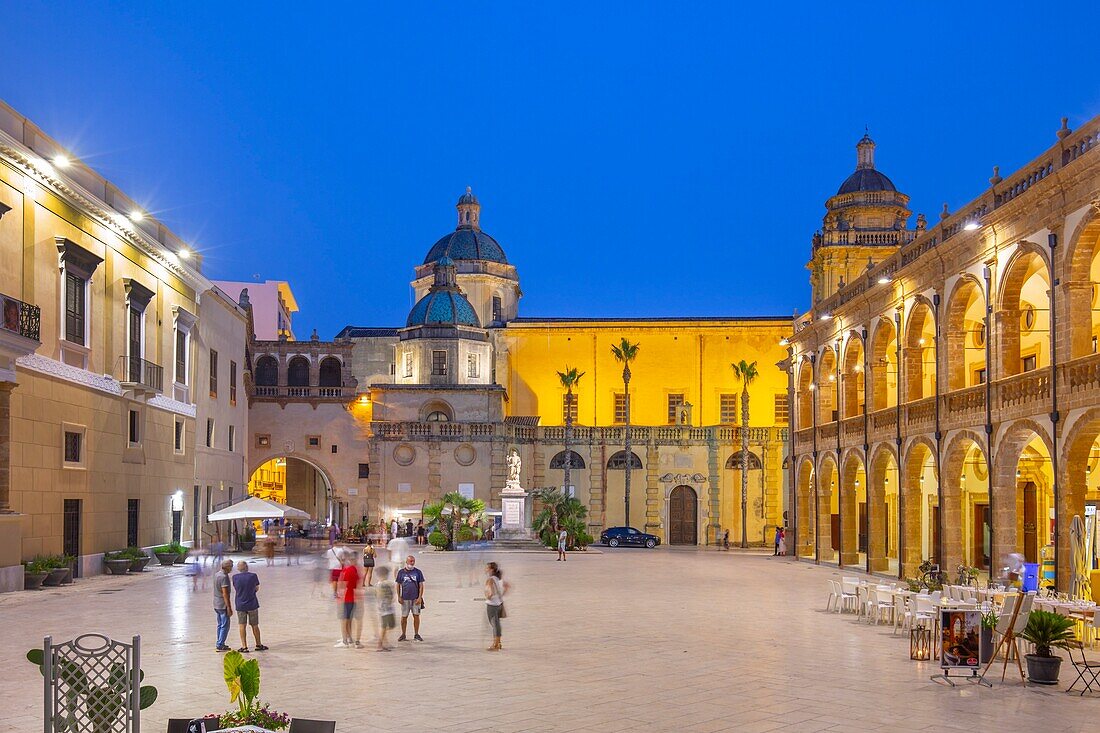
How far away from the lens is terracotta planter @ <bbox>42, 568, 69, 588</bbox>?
29.4 m

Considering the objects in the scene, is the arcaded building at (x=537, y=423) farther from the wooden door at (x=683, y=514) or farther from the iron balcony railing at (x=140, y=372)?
the iron balcony railing at (x=140, y=372)

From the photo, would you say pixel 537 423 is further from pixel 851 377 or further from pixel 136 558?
pixel 136 558

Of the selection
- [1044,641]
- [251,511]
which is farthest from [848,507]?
[1044,641]

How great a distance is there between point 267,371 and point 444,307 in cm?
1198

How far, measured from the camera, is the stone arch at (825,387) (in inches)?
1822

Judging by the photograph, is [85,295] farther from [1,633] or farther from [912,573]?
[912,573]

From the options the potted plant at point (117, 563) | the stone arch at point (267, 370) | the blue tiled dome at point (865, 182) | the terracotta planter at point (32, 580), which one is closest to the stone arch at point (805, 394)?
the blue tiled dome at point (865, 182)

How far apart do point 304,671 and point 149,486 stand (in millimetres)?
25550

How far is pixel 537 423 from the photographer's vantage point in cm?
7394

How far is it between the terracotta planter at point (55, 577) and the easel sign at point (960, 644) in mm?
22641

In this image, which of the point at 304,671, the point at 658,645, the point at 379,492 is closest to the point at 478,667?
the point at 304,671

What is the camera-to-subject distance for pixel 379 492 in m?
66.9

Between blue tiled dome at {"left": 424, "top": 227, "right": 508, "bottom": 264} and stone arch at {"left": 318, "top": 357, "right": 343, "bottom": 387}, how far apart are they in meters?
16.6

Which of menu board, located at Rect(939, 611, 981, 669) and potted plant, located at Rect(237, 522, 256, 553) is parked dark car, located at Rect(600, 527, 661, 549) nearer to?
potted plant, located at Rect(237, 522, 256, 553)
